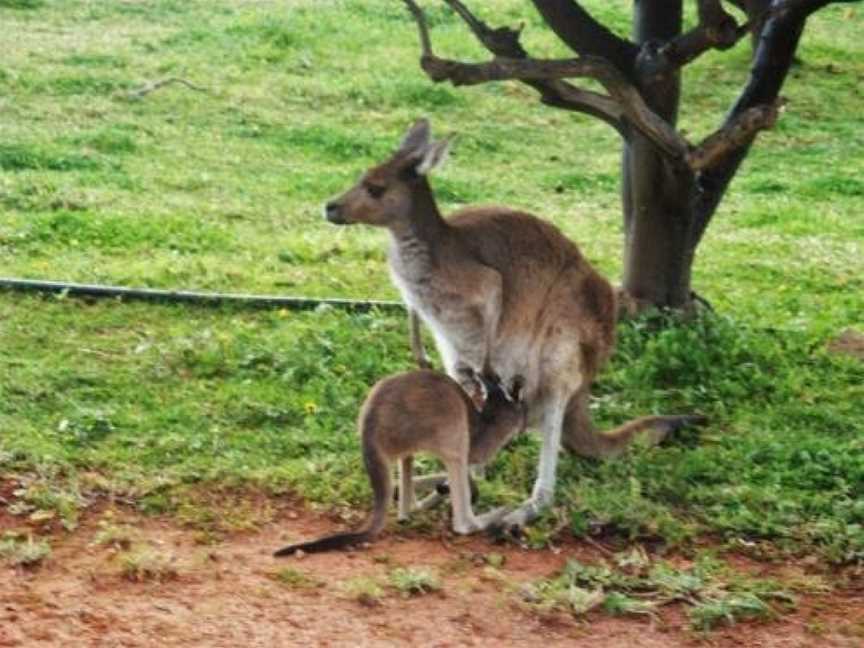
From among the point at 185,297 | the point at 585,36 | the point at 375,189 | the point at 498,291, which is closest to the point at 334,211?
the point at 375,189

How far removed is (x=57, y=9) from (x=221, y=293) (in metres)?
9.33

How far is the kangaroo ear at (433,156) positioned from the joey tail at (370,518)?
113 cm

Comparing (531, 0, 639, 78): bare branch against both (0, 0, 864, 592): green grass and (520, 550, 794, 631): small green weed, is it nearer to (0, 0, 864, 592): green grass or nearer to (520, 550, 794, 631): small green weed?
(0, 0, 864, 592): green grass

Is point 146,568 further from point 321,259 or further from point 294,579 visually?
point 321,259

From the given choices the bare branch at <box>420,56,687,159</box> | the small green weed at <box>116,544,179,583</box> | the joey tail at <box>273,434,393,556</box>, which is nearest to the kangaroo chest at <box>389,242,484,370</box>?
the joey tail at <box>273,434,393,556</box>

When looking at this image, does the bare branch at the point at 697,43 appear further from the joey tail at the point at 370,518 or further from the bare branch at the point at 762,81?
the joey tail at the point at 370,518

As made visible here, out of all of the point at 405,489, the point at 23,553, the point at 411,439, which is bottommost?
the point at 23,553

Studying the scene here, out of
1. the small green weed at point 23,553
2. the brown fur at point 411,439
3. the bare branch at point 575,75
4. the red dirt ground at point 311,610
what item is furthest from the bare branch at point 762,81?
the small green weed at point 23,553

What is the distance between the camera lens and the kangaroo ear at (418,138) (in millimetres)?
6160

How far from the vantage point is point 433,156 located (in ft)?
20.0

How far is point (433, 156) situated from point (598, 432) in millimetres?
1221

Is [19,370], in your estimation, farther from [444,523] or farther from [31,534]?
[444,523]

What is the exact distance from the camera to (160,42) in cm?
1549

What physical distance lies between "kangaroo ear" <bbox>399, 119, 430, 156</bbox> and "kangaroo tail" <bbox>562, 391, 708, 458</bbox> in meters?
1.09
